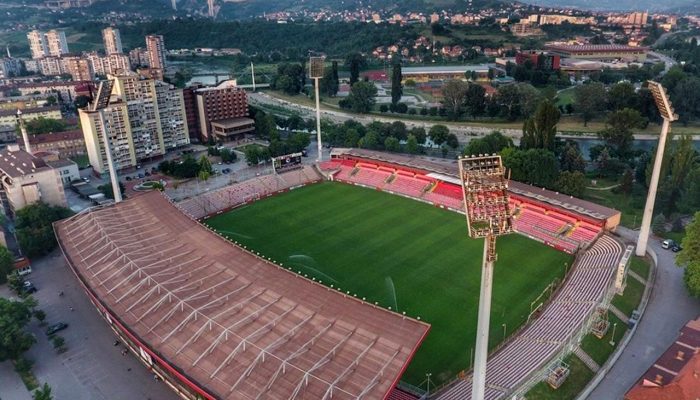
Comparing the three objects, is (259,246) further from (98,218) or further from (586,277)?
(586,277)

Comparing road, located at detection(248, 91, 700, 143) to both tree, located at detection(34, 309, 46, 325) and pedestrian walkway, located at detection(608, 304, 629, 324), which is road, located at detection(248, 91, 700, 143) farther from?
tree, located at detection(34, 309, 46, 325)

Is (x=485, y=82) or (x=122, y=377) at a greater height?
(x=485, y=82)

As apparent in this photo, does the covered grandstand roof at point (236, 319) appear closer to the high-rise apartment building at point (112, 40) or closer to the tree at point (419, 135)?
the tree at point (419, 135)

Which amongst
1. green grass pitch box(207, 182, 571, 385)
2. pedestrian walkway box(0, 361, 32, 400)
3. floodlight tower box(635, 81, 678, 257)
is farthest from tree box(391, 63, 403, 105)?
pedestrian walkway box(0, 361, 32, 400)

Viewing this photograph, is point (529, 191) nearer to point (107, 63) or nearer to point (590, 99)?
point (590, 99)

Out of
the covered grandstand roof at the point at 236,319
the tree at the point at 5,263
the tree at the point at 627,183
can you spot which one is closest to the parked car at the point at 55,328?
the covered grandstand roof at the point at 236,319

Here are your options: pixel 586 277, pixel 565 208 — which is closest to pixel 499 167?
pixel 586 277

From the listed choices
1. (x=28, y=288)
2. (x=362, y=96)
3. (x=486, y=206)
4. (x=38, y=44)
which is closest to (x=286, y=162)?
(x=28, y=288)
